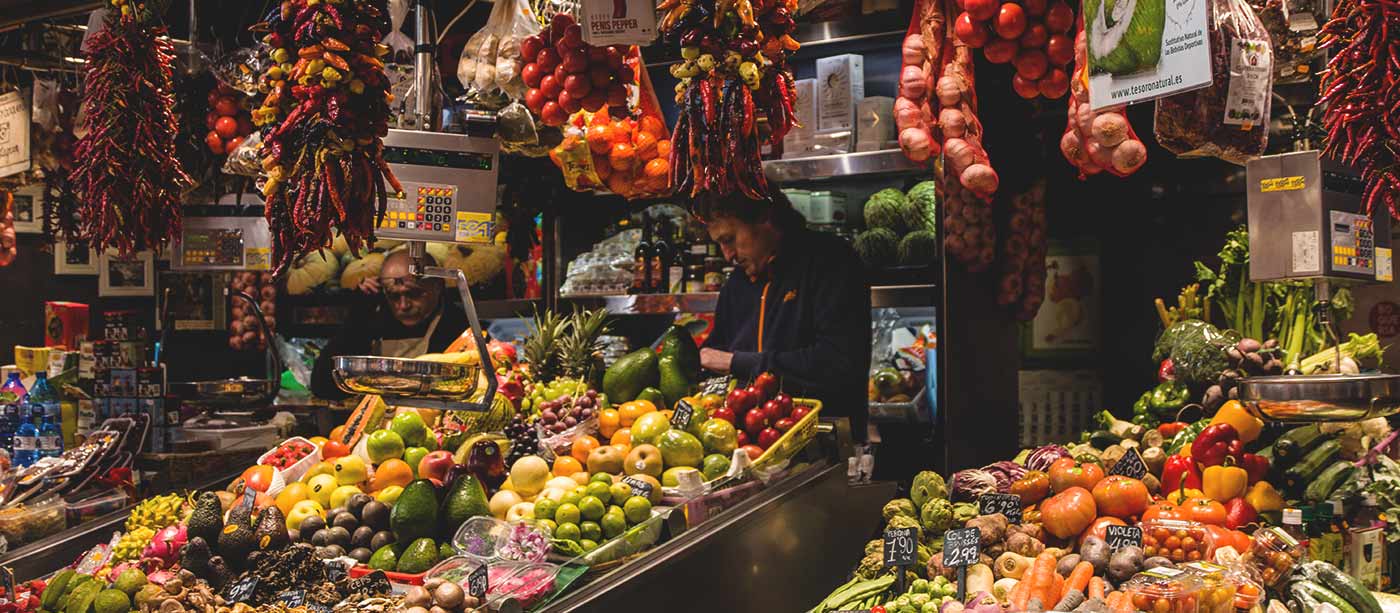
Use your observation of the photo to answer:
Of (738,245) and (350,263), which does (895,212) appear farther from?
(350,263)

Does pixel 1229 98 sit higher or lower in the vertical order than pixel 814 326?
higher

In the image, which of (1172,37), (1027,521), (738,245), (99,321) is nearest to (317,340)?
(99,321)

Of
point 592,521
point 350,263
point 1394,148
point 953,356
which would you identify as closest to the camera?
point 1394,148

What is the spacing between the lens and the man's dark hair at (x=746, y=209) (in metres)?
4.66

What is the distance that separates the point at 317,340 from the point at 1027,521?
5471 mm

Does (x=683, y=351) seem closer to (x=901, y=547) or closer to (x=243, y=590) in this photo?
(x=901, y=547)

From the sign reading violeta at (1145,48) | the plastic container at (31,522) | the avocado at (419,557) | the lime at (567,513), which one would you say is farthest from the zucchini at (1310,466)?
the plastic container at (31,522)

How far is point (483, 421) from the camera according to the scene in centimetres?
426

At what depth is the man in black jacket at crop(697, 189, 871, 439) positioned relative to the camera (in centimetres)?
458

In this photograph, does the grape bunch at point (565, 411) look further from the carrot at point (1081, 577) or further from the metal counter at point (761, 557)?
the carrot at point (1081, 577)

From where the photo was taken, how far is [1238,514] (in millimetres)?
3473

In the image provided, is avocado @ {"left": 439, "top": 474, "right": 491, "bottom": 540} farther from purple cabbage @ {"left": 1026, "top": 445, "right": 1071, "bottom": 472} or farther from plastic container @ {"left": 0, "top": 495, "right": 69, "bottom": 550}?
purple cabbage @ {"left": 1026, "top": 445, "right": 1071, "bottom": 472}

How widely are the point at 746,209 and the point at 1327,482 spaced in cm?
227

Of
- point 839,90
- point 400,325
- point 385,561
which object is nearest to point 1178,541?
point 385,561
